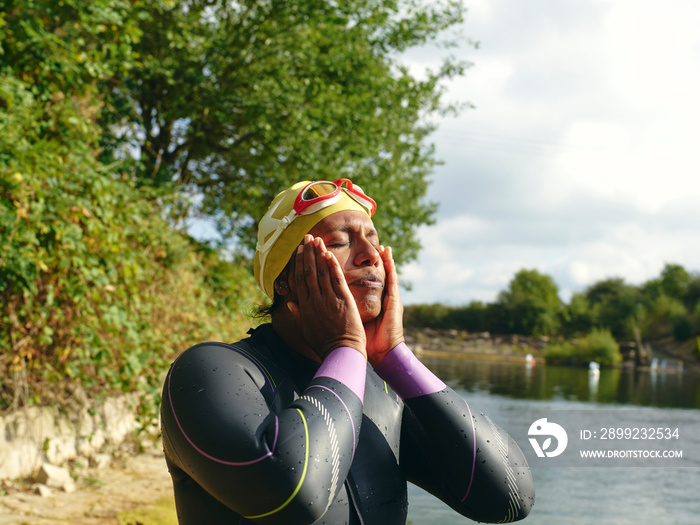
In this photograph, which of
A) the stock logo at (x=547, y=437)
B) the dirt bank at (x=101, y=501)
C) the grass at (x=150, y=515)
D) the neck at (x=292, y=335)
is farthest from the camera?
the grass at (x=150, y=515)

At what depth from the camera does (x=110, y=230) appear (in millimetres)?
5555

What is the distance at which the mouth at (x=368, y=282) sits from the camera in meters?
1.58

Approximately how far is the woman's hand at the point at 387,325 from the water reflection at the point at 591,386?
21208 mm

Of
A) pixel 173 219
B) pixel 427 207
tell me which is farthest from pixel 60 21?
pixel 427 207

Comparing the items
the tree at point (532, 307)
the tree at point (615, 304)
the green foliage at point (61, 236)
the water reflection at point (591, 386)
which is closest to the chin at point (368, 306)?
the green foliage at point (61, 236)

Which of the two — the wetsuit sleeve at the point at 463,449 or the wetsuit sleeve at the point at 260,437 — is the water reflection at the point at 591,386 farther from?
the wetsuit sleeve at the point at 260,437

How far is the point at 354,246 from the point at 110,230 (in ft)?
15.0

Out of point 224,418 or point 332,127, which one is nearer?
point 224,418

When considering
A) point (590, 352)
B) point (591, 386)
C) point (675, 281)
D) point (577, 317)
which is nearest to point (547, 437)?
point (591, 386)

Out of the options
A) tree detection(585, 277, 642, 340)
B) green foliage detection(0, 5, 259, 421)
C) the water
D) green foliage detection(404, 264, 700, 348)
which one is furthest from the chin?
tree detection(585, 277, 642, 340)

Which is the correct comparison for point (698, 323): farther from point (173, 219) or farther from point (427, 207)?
point (173, 219)

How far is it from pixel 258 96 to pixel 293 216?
7.63m

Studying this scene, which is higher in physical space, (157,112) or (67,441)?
(157,112)

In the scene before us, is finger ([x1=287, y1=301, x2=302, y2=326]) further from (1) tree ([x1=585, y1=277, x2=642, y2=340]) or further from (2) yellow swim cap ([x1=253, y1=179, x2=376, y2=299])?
(1) tree ([x1=585, y1=277, x2=642, y2=340])
